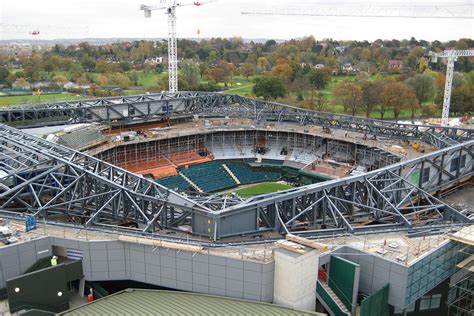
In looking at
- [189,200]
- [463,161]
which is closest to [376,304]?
[189,200]

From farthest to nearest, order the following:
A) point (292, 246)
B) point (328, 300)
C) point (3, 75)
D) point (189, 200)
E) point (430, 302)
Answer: point (3, 75), point (189, 200), point (430, 302), point (328, 300), point (292, 246)

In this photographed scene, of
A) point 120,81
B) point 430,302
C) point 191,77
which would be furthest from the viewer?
point 120,81

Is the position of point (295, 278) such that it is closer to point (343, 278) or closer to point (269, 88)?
point (343, 278)

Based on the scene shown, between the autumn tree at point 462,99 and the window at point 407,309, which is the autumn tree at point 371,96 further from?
the window at point 407,309

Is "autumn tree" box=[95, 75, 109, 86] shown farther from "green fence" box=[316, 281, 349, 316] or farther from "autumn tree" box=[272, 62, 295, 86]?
"green fence" box=[316, 281, 349, 316]

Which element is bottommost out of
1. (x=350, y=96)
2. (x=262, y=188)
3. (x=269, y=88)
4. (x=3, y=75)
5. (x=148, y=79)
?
(x=262, y=188)

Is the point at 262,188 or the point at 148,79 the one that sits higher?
the point at 148,79

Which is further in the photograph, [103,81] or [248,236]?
[103,81]
